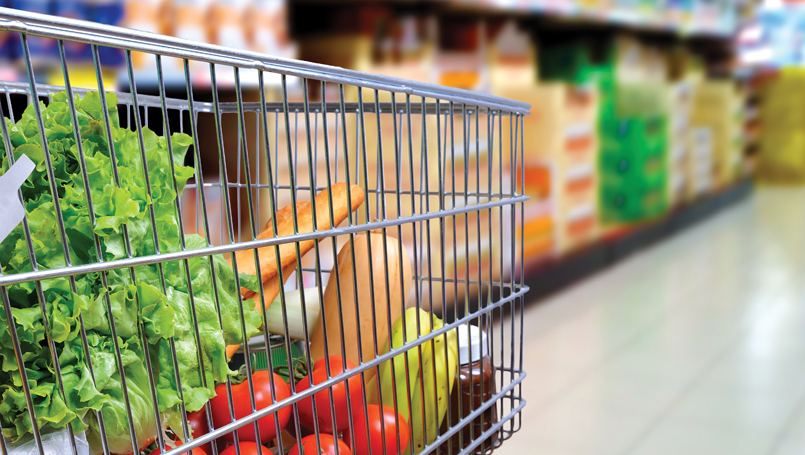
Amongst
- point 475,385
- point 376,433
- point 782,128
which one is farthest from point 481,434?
point 782,128

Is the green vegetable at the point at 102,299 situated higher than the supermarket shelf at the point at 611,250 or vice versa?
the green vegetable at the point at 102,299

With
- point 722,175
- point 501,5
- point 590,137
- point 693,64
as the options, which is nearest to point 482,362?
point 501,5

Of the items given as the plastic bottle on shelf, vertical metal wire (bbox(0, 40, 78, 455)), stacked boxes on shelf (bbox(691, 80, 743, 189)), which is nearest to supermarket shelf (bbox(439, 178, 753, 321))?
stacked boxes on shelf (bbox(691, 80, 743, 189))

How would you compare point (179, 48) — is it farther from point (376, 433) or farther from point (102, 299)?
point (376, 433)

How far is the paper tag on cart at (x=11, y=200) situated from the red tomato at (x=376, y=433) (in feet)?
1.41

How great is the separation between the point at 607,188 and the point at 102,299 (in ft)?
11.8

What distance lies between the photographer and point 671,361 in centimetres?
225

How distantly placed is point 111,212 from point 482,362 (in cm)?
51

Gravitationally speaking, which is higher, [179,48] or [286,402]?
[179,48]

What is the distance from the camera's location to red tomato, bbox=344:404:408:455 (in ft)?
2.53

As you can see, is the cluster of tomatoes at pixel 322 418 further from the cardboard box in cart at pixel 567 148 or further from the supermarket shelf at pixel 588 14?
the cardboard box in cart at pixel 567 148

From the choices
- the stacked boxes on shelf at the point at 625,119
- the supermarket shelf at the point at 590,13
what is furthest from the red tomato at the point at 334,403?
the stacked boxes on shelf at the point at 625,119

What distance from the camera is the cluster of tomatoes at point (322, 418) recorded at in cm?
71

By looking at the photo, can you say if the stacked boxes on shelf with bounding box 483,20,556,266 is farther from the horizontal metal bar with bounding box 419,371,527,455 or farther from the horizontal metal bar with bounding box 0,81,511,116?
the horizontal metal bar with bounding box 419,371,527,455
